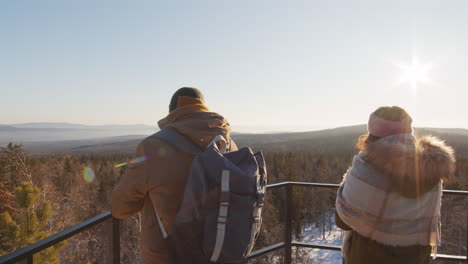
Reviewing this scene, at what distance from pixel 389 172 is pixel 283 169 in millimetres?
44102

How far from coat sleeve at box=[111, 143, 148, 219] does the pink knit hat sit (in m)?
1.39

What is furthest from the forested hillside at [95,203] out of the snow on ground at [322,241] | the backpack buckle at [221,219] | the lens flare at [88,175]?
the backpack buckle at [221,219]

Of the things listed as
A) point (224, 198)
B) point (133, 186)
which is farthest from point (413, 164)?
point (133, 186)

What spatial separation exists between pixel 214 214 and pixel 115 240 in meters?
0.88

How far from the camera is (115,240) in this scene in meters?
2.00

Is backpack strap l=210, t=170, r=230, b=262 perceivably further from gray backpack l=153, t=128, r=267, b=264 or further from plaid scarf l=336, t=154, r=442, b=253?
plaid scarf l=336, t=154, r=442, b=253

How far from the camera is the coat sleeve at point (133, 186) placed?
158 cm

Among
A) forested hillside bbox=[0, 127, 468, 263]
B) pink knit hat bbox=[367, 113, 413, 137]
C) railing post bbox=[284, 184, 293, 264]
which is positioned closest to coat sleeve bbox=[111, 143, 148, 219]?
pink knit hat bbox=[367, 113, 413, 137]

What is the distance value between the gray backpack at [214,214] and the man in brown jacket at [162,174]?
0.30 ft

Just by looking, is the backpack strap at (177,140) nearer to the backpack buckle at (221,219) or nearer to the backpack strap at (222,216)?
the backpack strap at (222,216)

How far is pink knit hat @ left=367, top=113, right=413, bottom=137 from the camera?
1937 mm

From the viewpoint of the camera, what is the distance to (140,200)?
1706 millimetres

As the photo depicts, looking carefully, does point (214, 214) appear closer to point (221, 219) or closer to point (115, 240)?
point (221, 219)

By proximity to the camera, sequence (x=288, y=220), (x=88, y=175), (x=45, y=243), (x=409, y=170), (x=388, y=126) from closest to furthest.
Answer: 1. (x=45, y=243)
2. (x=409, y=170)
3. (x=388, y=126)
4. (x=288, y=220)
5. (x=88, y=175)
